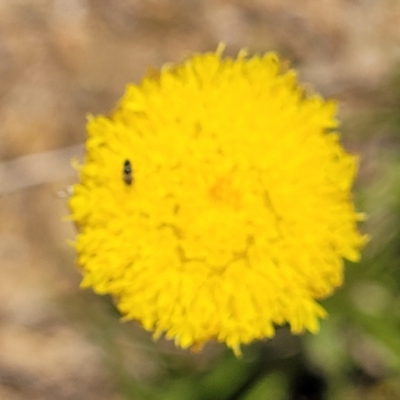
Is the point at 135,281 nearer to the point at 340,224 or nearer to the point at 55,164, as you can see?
the point at 340,224

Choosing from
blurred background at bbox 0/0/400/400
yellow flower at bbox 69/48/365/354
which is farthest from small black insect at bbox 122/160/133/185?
blurred background at bbox 0/0/400/400

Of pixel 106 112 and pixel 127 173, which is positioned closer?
pixel 127 173

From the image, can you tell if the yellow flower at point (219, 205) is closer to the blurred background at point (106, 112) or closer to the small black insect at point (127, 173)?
the small black insect at point (127, 173)

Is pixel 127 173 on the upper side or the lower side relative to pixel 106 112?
lower

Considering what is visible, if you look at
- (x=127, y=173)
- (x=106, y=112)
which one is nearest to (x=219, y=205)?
(x=127, y=173)

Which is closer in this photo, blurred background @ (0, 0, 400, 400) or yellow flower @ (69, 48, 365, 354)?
yellow flower @ (69, 48, 365, 354)

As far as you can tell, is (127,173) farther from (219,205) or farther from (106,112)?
(106,112)

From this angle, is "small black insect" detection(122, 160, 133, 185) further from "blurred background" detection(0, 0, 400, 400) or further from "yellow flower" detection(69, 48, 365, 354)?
"blurred background" detection(0, 0, 400, 400)
